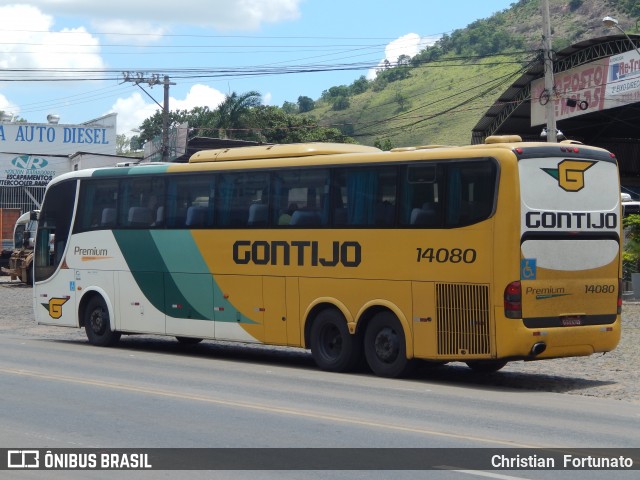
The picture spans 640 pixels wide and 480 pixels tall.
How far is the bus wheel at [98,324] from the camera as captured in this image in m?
21.2

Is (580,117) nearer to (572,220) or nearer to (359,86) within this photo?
(572,220)

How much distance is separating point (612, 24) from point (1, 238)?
3082cm

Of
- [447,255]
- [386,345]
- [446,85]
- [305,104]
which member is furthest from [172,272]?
[305,104]

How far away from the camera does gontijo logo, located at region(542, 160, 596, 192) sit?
15109mm

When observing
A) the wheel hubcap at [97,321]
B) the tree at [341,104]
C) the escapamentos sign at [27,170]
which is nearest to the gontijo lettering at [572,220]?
the wheel hubcap at [97,321]

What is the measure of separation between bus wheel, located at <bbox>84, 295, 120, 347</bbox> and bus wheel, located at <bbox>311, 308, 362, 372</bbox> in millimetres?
5522

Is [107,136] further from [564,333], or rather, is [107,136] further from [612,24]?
[564,333]

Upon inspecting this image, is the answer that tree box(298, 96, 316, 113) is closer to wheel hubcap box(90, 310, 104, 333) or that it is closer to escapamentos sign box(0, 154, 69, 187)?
escapamentos sign box(0, 154, 69, 187)

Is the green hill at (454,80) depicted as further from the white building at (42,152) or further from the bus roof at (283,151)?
the bus roof at (283,151)

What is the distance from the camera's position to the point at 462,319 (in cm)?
1509

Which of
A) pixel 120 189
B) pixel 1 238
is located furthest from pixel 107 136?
pixel 120 189

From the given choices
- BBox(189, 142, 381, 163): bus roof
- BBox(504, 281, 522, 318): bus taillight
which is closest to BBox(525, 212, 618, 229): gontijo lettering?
BBox(504, 281, 522, 318): bus taillight

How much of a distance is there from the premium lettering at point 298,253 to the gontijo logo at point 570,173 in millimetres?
3158

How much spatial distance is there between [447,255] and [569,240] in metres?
1.68
